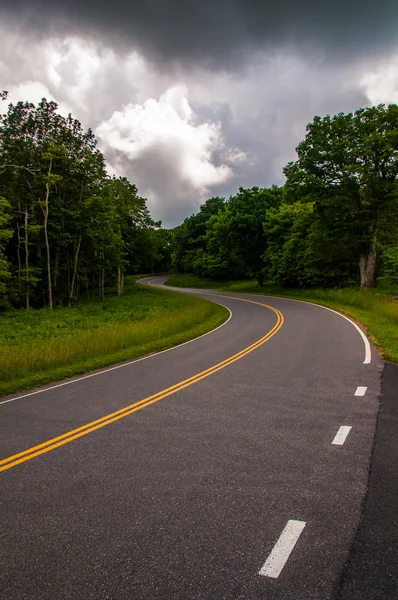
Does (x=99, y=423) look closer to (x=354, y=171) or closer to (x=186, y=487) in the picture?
(x=186, y=487)

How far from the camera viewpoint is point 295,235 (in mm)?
38250

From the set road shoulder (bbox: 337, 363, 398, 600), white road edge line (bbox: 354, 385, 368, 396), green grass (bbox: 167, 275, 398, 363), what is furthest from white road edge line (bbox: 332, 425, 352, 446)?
green grass (bbox: 167, 275, 398, 363)

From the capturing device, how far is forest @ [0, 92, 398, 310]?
28.8 m

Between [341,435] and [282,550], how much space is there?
292cm

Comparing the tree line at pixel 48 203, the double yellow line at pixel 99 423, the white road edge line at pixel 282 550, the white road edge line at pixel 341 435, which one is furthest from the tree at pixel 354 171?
the white road edge line at pixel 282 550

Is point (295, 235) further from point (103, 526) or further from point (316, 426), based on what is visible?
point (103, 526)

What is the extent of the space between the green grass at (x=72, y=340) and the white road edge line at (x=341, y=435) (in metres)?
8.05

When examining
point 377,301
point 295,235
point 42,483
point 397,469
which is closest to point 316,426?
point 397,469

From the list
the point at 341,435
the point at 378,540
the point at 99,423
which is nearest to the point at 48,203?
the point at 99,423

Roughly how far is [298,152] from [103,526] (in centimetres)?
3197

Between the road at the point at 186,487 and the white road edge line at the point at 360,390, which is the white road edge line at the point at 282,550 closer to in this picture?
the road at the point at 186,487

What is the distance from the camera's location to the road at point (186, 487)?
307 cm

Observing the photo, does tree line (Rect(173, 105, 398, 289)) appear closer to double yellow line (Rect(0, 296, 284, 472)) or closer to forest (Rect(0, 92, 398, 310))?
forest (Rect(0, 92, 398, 310))

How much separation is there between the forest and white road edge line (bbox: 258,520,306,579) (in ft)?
88.7
